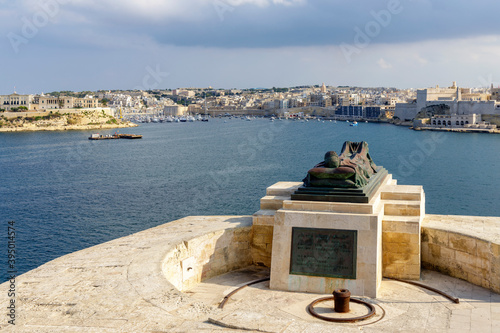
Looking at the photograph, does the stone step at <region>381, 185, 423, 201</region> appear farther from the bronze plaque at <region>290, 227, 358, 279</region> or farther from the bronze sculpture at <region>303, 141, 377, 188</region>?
the bronze plaque at <region>290, 227, 358, 279</region>

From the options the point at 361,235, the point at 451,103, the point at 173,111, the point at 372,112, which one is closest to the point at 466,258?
the point at 361,235

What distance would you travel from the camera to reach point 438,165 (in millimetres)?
38906

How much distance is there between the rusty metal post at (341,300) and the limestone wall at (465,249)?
2362 millimetres

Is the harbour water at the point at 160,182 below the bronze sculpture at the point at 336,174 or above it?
below

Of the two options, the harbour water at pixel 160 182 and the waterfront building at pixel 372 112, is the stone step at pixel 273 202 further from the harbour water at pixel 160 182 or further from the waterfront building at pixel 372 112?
the waterfront building at pixel 372 112

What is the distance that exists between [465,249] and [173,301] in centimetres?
449

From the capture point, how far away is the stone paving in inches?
214

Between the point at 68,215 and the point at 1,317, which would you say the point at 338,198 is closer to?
the point at 1,317

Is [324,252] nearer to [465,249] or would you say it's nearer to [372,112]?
[465,249]

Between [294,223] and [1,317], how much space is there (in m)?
3.97

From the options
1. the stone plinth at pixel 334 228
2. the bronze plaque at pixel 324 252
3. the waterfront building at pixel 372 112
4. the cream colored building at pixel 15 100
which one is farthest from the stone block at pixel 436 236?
the waterfront building at pixel 372 112

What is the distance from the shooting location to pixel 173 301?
594 cm

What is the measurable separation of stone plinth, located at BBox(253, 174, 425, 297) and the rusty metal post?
90 centimetres

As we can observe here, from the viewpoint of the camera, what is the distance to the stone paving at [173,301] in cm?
544
